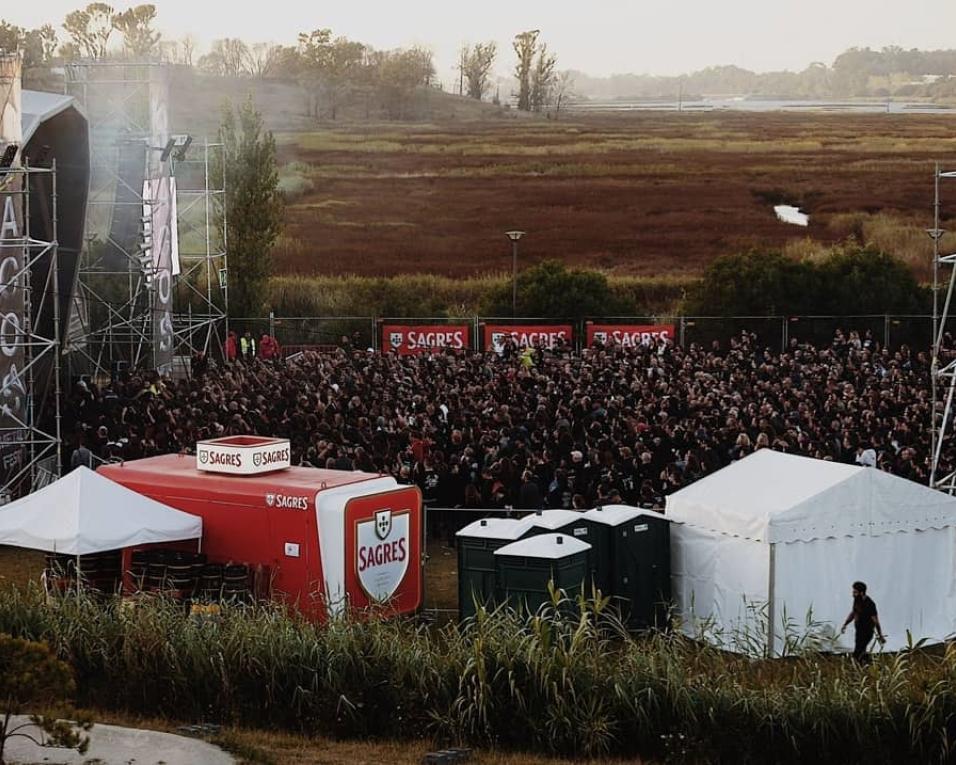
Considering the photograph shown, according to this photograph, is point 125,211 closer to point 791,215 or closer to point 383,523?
point 383,523

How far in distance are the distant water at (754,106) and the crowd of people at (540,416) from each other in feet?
135

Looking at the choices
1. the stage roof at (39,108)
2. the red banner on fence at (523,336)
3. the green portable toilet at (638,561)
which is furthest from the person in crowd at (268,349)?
the green portable toilet at (638,561)

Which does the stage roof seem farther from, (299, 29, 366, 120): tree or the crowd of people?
(299, 29, 366, 120): tree

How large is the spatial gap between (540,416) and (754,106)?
5188 centimetres

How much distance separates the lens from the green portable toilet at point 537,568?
1255cm

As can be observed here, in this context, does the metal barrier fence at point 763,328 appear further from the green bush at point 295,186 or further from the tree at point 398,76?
the tree at point 398,76

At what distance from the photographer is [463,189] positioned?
56719 mm

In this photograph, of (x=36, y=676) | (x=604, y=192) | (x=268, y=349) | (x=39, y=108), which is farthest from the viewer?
(x=604, y=192)

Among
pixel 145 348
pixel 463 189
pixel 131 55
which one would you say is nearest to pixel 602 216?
pixel 463 189

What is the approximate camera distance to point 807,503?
41.7 feet

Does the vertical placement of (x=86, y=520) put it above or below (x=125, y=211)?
below

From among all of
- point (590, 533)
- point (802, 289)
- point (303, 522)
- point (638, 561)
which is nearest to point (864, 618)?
point (638, 561)

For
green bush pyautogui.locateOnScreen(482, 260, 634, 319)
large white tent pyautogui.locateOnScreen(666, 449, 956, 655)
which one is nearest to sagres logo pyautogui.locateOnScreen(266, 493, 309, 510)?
large white tent pyautogui.locateOnScreen(666, 449, 956, 655)

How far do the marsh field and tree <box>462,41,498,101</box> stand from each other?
27.3 feet
